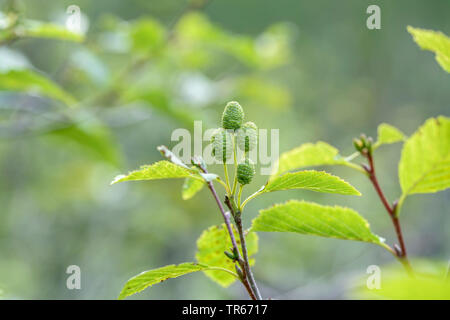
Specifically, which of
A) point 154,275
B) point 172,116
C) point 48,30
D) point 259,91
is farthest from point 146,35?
point 154,275

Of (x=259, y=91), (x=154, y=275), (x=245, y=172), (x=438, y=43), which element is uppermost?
(x=259, y=91)

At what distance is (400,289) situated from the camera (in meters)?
0.30

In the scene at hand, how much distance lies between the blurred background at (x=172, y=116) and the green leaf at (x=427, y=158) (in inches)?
6.8

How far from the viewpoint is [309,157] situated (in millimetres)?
662

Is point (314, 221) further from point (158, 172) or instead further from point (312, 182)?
point (158, 172)

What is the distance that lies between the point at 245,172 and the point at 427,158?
0.77ft

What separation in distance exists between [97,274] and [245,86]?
1642 mm

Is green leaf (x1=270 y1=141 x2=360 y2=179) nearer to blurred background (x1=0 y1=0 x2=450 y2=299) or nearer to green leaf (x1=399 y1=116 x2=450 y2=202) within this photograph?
green leaf (x1=399 y1=116 x2=450 y2=202)

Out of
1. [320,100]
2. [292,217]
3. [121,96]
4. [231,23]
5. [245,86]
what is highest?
[231,23]

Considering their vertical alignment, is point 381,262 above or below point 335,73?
below

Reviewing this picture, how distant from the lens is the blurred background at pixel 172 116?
148cm

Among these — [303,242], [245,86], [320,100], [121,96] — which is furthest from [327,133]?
[121,96]

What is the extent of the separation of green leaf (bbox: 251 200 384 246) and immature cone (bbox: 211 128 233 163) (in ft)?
0.36
